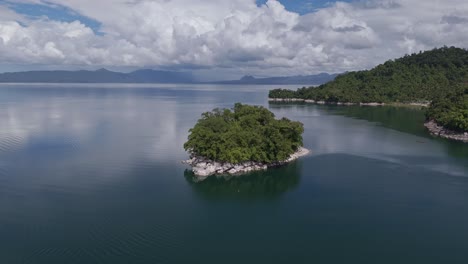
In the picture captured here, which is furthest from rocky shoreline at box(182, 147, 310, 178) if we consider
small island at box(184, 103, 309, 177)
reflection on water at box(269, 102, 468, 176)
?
reflection on water at box(269, 102, 468, 176)

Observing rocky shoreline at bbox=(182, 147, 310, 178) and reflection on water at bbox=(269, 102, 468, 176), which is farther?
reflection on water at bbox=(269, 102, 468, 176)

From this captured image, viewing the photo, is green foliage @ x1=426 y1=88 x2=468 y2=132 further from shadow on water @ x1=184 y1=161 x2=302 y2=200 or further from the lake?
shadow on water @ x1=184 y1=161 x2=302 y2=200

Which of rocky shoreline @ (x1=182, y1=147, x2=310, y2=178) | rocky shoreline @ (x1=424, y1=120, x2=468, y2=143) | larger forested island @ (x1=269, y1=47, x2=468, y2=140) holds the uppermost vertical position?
larger forested island @ (x1=269, y1=47, x2=468, y2=140)

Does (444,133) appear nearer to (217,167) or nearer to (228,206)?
(217,167)

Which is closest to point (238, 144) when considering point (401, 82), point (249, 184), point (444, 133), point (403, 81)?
point (249, 184)

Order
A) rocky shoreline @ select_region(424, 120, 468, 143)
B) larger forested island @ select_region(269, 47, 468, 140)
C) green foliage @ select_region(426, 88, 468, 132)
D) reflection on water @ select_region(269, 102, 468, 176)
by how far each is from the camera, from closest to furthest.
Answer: reflection on water @ select_region(269, 102, 468, 176) < rocky shoreline @ select_region(424, 120, 468, 143) < green foliage @ select_region(426, 88, 468, 132) < larger forested island @ select_region(269, 47, 468, 140)

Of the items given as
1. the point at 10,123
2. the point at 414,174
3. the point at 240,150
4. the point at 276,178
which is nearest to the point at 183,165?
the point at 240,150
